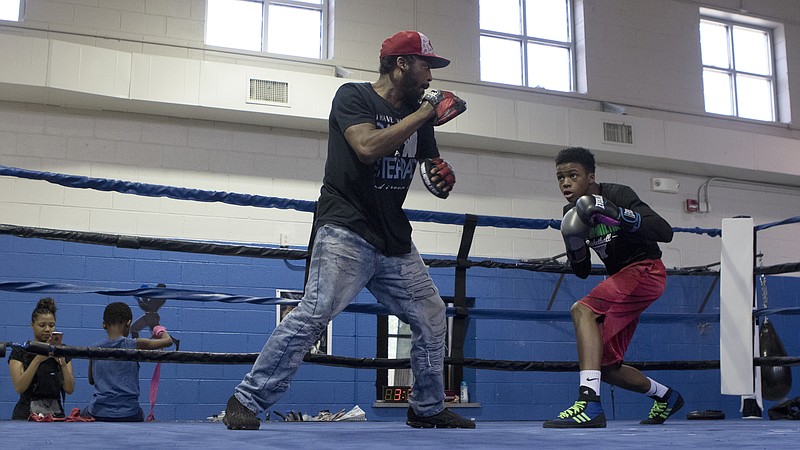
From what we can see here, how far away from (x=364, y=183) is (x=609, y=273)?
1.31 meters

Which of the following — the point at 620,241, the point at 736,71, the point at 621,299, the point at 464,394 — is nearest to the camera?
the point at 621,299

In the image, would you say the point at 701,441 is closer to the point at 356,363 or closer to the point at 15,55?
the point at 356,363

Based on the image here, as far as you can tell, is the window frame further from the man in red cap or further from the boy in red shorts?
the man in red cap

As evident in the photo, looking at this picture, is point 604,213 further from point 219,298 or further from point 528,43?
point 528,43

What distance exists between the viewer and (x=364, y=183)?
272 cm

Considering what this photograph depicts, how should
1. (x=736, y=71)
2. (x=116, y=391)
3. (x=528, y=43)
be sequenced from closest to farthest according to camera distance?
(x=116, y=391), (x=528, y=43), (x=736, y=71)

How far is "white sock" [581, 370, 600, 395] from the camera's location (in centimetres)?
313

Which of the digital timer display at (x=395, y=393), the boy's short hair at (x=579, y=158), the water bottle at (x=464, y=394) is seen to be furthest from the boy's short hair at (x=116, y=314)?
the water bottle at (x=464, y=394)

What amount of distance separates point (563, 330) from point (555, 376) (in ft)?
1.34

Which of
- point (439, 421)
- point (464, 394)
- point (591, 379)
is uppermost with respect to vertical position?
point (591, 379)

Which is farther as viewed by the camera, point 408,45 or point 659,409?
point 659,409

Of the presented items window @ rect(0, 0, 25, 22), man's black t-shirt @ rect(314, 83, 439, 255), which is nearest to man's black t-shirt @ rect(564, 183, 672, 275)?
man's black t-shirt @ rect(314, 83, 439, 255)

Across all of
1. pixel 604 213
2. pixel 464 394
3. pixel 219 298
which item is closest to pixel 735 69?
pixel 464 394

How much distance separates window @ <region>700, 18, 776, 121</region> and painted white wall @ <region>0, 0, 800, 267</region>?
7.9 inches
